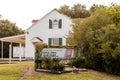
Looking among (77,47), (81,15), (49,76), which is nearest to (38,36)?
(77,47)

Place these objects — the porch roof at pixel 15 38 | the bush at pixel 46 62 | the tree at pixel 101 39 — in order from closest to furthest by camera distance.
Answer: the bush at pixel 46 62 < the tree at pixel 101 39 < the porch roof at pixel 15 38

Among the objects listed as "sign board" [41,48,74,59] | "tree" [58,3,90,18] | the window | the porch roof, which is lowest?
"sign board" [41,48,74,59]

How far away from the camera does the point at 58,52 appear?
19.6 meters

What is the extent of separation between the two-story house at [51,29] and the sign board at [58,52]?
11.8 meters

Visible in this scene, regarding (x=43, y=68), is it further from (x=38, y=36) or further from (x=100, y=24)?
(x=38, y=36)

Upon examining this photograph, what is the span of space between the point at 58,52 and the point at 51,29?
13.7 meters

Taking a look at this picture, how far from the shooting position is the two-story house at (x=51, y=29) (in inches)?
1281

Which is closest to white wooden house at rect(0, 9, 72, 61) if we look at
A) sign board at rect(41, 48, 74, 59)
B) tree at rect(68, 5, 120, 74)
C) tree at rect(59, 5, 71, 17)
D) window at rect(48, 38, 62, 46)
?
window at rect(48, 38, 62, 46)

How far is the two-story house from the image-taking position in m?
32.5

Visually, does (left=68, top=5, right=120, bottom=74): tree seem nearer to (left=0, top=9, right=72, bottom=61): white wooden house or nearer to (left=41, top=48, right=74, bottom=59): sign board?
(left=41, top=48, right=74, bottom=59): sign board

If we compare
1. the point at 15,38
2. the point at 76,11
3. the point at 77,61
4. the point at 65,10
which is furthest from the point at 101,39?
the point at 76,11

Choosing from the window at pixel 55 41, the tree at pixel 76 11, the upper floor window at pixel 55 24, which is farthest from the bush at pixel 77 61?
the tree at pixel 76 11

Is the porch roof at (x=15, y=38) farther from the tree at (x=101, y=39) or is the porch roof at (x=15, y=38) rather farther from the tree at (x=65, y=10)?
the tree at (x=65, y=10)

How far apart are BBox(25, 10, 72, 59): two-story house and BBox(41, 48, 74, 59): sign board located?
466 inches
